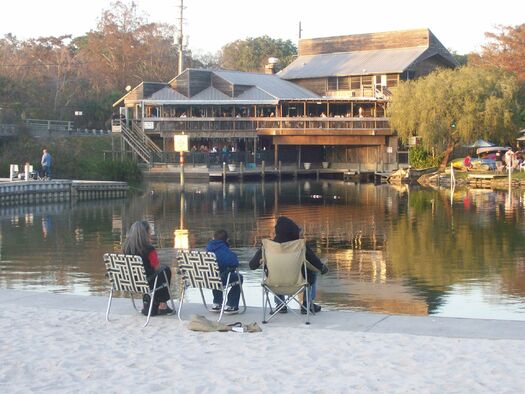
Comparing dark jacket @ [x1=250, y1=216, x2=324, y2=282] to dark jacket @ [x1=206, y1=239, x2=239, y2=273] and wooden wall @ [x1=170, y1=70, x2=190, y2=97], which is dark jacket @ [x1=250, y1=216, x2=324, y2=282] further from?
wooden wall @ [x1=170, y1=70, x2=190, y2=97]

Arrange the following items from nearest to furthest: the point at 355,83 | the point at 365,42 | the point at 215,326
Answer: the point at 215,326 → the point at 355,83 → the point at 365,42

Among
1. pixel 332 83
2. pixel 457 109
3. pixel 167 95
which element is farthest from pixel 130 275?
pixel 332 83

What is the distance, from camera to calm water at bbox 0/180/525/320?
55.7 ft

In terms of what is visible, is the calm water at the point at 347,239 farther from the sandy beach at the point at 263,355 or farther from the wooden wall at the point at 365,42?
the wooden wall at the point at 365,42

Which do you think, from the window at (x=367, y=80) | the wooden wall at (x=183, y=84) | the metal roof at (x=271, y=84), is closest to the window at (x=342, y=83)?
the window at (x=367, y=80)

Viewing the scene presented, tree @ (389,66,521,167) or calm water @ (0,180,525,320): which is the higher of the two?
tree @ (389,66,521,167)

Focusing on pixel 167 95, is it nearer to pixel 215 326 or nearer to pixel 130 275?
pixel 130 275

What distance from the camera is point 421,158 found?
6556 cm

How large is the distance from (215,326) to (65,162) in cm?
5223

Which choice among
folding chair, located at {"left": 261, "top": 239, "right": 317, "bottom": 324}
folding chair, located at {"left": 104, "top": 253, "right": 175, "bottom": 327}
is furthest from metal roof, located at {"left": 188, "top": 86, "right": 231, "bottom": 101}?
folding chair, located at {"left": 261, "top": 239, "right": 317, "bottom": 324}

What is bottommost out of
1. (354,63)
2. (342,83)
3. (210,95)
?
(210,95)

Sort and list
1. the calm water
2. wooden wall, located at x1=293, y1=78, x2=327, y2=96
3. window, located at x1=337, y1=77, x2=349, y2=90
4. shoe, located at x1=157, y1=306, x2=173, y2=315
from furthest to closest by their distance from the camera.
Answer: wooden wall, located at x1=293, y1=78, x2=327, y2=96 < window, located at x1=337, y1=77, x2=349, y2=90 < the calm water < shoe, located at x1=157, y1=306, x2=173, y2=315

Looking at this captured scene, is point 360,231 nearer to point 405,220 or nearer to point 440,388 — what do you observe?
point 405,220

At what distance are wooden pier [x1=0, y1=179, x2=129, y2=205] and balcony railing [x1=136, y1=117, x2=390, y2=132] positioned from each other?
19.5 metres
